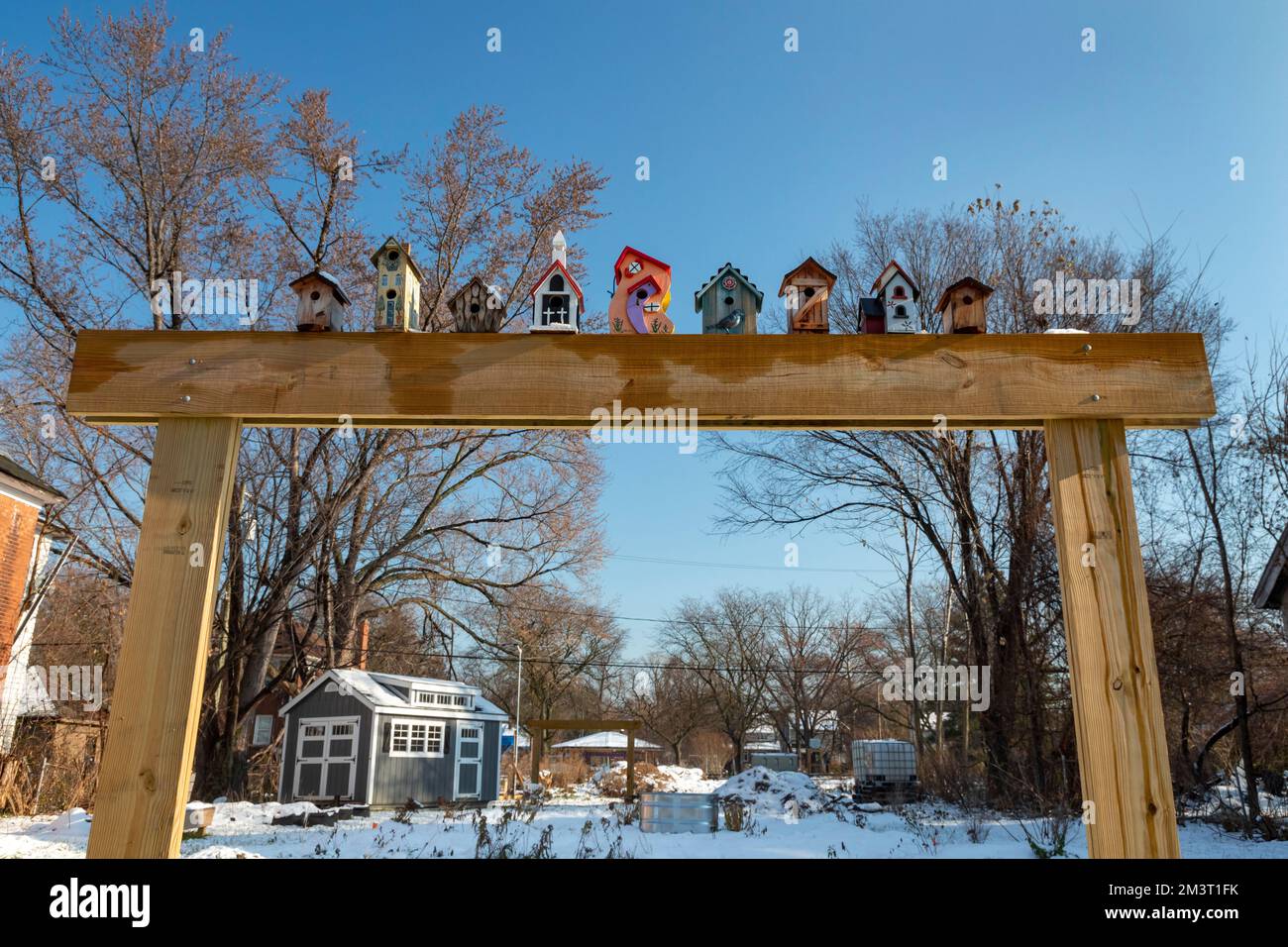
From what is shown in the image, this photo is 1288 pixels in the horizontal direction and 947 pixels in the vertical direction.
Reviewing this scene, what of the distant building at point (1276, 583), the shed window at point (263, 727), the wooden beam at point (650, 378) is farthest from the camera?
the shed window at point (263, 727)

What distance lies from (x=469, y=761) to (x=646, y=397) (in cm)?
1550

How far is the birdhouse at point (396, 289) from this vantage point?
2.43m

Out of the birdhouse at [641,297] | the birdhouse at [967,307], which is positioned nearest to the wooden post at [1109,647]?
the birdhouse at [967,307]

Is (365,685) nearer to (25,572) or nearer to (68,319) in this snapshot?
(25,572)

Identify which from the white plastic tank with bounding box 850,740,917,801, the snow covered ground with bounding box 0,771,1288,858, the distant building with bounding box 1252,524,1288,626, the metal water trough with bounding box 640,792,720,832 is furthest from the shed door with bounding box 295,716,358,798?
the distant building with bounding box 1252,524,1288,626

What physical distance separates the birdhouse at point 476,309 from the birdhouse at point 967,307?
1.33 meters

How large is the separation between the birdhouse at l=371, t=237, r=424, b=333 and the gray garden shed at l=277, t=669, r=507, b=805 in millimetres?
12834

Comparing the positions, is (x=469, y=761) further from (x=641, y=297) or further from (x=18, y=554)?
(x=641, y=297)

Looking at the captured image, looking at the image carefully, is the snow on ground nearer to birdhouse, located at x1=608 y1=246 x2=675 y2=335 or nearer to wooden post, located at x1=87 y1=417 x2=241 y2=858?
birdhouse, located at x1=608 y1=246 x2=675 y2=335

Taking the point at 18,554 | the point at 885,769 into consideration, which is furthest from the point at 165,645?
the point at 18,554

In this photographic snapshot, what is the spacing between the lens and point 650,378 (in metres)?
2.21

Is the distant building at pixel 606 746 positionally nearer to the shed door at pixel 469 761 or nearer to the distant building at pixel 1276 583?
the shed door at pixel 469 761
